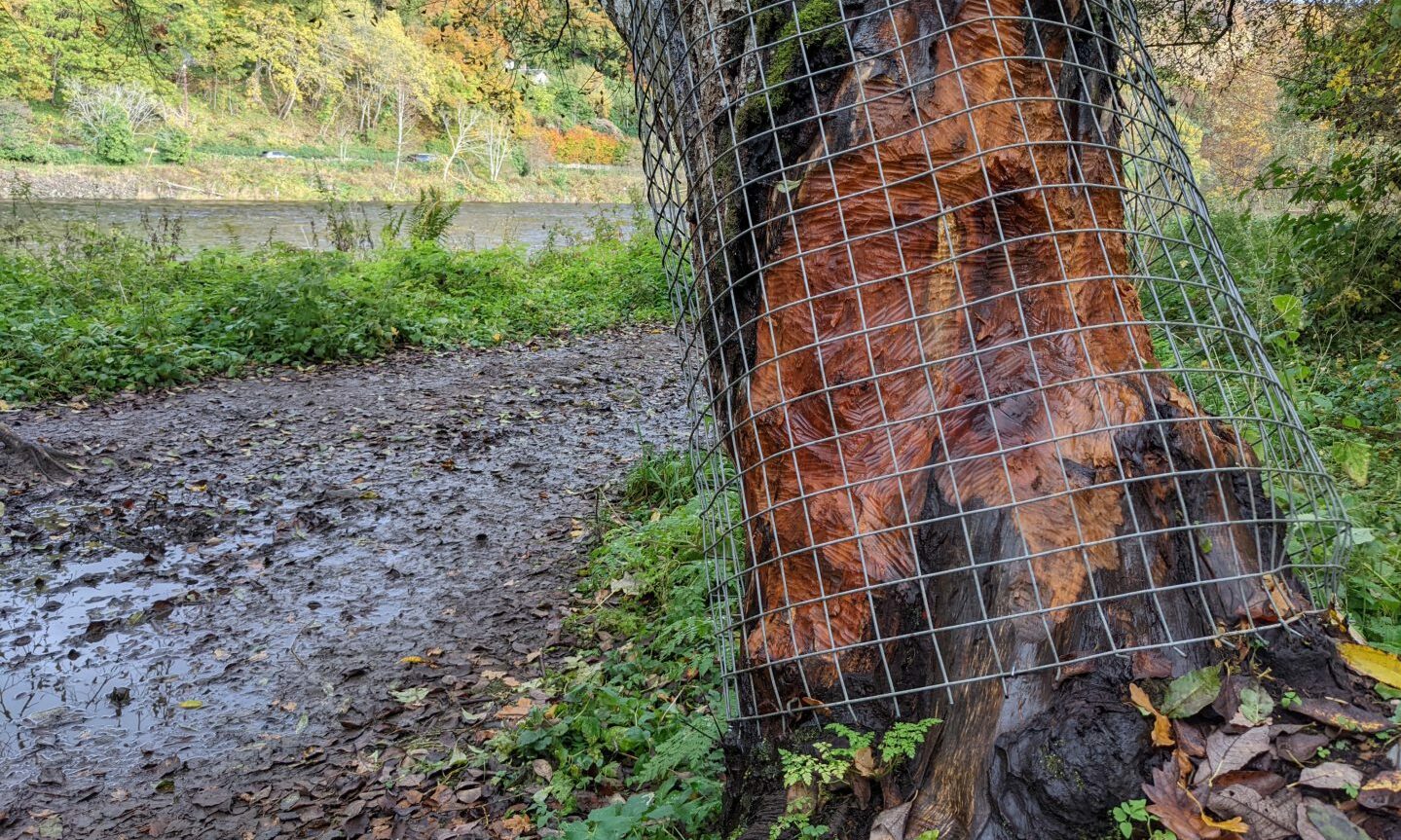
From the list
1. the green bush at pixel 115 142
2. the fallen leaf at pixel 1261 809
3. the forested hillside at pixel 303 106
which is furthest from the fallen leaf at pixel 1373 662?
the green bush at pixel 115 142

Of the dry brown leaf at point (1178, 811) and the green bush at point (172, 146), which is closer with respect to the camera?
the dry brown leaf at point (1178, 811)

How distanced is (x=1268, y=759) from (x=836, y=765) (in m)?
0.70

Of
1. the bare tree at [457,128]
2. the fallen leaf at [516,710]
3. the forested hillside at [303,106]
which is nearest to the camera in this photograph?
the fallen leaf at [516,710]

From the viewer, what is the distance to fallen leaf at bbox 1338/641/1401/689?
1469 mm

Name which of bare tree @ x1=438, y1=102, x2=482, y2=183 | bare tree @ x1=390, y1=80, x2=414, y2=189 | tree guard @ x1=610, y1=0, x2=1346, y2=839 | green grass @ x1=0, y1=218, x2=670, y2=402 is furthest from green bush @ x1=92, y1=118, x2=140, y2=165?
tree guard @ x1=610, y1=0, x2=1346, y2=839

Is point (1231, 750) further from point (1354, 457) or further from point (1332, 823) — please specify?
point (1354, 457)

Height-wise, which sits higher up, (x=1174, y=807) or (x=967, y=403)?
(x=967, y=403)

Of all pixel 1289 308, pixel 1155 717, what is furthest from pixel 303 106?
pixel 1155 717

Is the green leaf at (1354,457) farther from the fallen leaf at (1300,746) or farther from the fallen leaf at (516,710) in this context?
the fallen leaf at (516,710)

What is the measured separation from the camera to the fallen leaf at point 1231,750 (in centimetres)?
135

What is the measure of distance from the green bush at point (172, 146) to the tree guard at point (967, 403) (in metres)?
41.9

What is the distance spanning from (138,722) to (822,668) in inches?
119

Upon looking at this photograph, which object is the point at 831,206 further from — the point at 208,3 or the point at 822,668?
the point at 208,3

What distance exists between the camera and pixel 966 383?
5.77 ft
